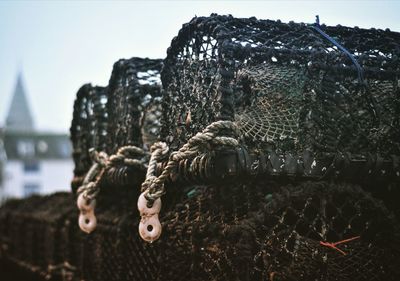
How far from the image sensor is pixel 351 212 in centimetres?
178

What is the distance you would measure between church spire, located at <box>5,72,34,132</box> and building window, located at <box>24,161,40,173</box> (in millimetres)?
29038

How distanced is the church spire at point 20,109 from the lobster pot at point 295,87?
77.2 metres

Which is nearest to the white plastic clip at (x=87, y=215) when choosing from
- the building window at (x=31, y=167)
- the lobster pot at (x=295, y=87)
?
the lobster pot at (x=295, y=87)

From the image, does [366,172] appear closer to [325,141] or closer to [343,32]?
[325,141]

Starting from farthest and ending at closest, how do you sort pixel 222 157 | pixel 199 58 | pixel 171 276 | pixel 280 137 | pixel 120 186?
1. pixel 120 186
2. pixel 171 276
3. pixel 199 58
4. pixel 280 137
5. pixel 222 157

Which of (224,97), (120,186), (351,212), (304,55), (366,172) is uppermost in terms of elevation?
(304,55)

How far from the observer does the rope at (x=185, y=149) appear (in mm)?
1587

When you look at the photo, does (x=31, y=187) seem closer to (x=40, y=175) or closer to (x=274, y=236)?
(x=40, y=175)

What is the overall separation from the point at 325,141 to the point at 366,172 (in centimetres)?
17

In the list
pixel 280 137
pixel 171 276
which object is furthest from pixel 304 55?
pixel 171 276

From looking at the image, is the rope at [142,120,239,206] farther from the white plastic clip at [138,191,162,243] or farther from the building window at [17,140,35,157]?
the building window at [17,140,35,157]

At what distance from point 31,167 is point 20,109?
3098cm

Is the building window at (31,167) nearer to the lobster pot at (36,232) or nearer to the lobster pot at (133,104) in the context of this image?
the lobster pot at (36,232)

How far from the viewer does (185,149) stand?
67.7 inches
